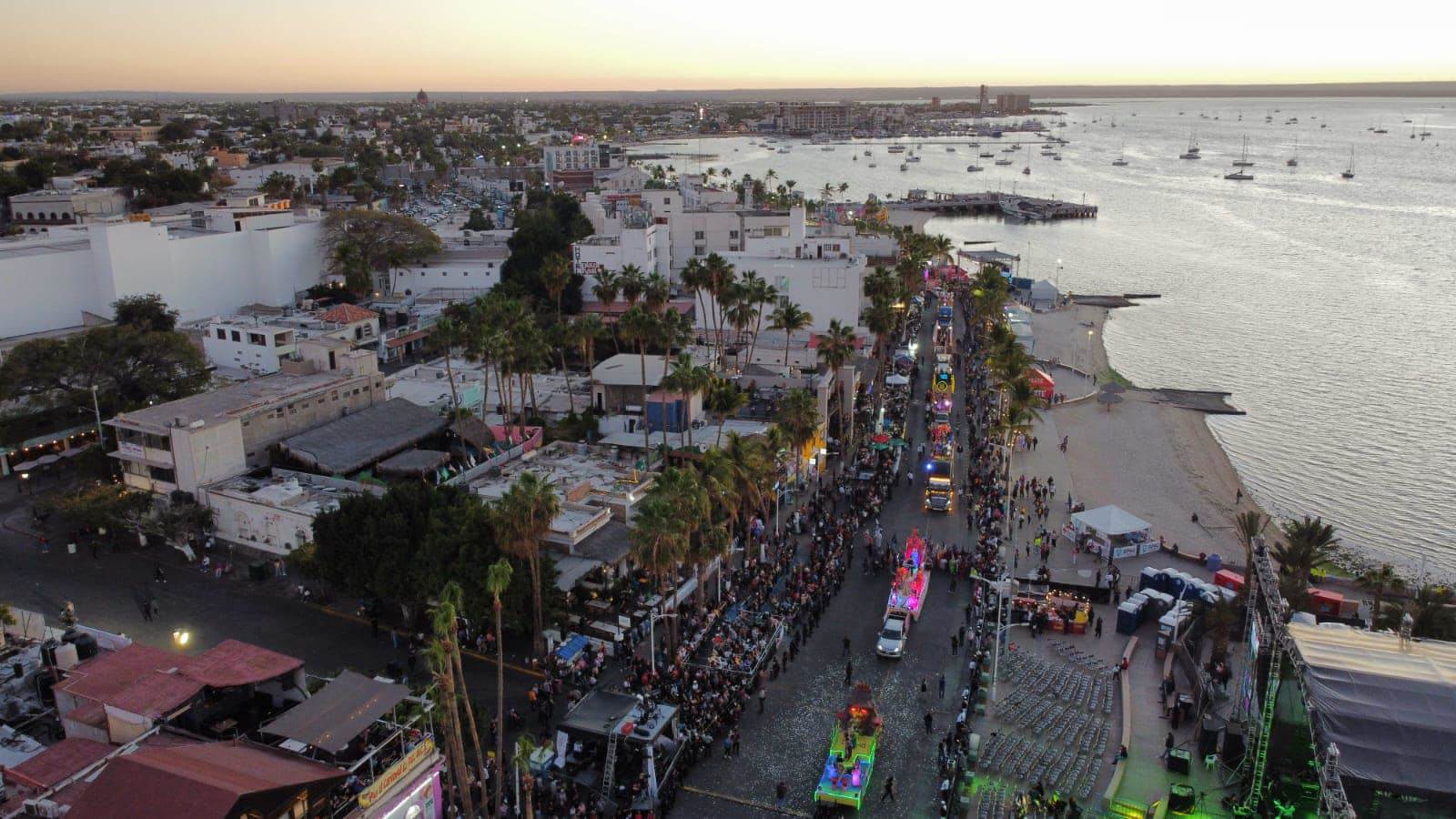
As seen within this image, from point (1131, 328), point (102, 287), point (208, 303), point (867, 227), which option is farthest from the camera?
point (867, 227)

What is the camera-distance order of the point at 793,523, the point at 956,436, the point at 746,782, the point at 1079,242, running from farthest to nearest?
1. the point at 1079,242
2. the point at 956,436
3. the point at 793,523
4. the point at 746,782

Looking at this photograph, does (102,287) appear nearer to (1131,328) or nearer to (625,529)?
(625,529)

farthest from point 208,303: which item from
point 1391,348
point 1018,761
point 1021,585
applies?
point 1391,348

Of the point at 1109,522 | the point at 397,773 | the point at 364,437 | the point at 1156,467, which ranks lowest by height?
the point at 1156,467

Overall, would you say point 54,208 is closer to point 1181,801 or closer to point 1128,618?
point 1128,618

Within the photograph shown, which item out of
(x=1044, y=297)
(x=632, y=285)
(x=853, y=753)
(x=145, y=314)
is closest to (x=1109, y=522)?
(x=853, y=753)

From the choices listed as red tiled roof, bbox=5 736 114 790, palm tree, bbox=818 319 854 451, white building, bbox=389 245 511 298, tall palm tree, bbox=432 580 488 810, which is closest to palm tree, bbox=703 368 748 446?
palm tree, bbox=818 319 854 451

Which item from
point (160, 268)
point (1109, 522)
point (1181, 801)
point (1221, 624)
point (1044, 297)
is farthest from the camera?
point (1044, 297)
